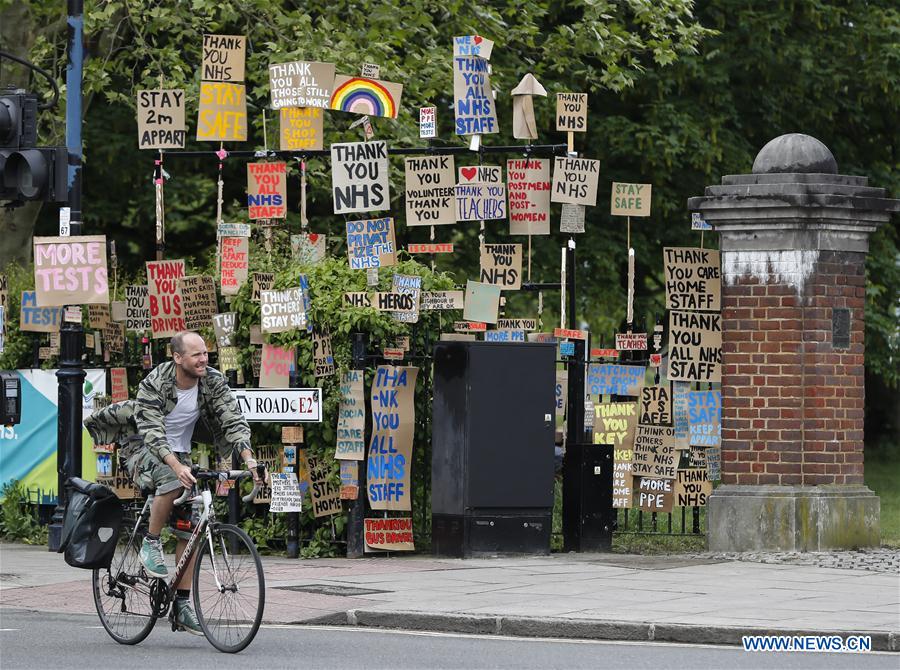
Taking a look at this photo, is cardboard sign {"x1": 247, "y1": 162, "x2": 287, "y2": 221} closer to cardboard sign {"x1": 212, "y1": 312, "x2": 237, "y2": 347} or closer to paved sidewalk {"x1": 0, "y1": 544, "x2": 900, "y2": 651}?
cardboard sign {"x1": 212, "y1": 312, "x2": 237, "y2": 347}

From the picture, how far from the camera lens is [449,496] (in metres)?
13.8

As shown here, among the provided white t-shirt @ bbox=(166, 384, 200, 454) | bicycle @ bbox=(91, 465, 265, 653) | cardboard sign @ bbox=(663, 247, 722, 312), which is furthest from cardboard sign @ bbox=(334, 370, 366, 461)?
white t-shirt @ bbox=(166, 384, 200, 454)

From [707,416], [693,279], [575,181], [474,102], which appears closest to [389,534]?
[707,416]

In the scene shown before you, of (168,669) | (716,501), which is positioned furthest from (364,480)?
(168,669)

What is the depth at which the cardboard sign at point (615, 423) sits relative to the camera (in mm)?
14883

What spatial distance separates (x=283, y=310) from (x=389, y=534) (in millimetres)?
2180

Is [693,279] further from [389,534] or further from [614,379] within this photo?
[389,534]

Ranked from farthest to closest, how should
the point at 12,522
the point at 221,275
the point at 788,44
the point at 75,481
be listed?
the point at 788,44 → the point at 12,522 → the point at 221,275 → the point at 75,481

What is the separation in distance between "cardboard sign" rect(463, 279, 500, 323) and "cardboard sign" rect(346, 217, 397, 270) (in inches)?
31.3

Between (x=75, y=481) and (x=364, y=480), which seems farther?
(x=364, y=480)

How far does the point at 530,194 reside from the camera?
49.4ft

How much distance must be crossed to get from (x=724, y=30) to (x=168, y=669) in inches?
705

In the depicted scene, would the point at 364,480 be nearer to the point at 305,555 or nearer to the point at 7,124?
the point at 305,555

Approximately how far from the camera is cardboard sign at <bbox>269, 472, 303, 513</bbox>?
14.1 meters
